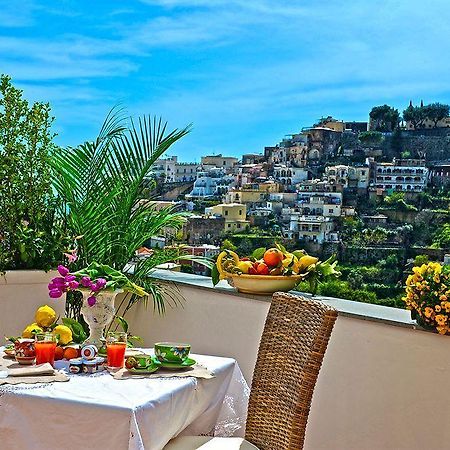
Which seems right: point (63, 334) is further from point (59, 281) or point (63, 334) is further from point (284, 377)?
point (284, 377)

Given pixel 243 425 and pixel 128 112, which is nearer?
pixel 243 425

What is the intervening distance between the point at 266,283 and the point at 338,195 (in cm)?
64

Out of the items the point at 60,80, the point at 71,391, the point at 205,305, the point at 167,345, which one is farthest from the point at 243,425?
the point at 60,80

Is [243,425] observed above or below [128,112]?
below

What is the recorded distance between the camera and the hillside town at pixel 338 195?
11.3 feet

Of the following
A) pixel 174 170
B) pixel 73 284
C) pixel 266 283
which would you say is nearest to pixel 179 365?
pixel 73 284

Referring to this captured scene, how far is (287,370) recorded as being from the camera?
2.29 meters

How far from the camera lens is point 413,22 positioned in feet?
12.1

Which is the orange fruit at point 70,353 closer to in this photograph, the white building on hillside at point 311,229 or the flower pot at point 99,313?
the flower pot at point 99,313

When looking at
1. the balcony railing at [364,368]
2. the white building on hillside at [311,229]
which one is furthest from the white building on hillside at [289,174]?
the balcony railing at [364,368]

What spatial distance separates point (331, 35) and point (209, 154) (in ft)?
3.41

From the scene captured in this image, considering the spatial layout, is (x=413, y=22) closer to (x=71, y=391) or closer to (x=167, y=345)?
(x=167, y=345)

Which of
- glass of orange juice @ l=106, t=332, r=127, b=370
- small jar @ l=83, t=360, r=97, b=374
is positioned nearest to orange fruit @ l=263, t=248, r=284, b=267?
glass of orange juice @ l=106, t=332, r=127, b=370

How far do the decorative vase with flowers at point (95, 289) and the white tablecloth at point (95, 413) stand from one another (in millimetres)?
242
